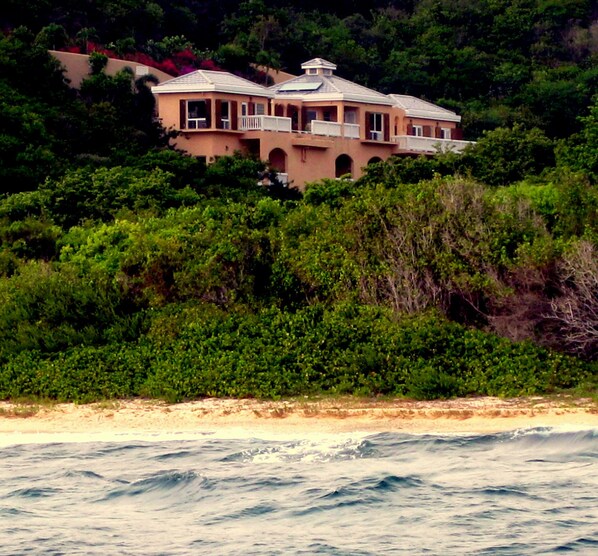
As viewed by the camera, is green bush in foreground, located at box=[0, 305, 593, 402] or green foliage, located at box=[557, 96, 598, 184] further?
green foliage, located at box=[557, 96, 598, 184]

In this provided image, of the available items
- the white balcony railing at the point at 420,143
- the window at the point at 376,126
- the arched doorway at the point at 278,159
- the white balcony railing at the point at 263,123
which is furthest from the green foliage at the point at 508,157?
the window at the point at 376,126

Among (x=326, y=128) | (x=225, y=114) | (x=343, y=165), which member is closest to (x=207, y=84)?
(x=225, y=114)

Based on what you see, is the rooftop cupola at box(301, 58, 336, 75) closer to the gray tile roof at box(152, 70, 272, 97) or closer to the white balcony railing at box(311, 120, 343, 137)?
the white balcony railing at box(311, 120, 343, 137)

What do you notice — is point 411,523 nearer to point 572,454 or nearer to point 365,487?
point 365,487

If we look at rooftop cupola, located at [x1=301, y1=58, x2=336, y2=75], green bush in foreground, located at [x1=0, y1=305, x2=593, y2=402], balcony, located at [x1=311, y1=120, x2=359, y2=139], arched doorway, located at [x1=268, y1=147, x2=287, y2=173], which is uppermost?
rooftop cupola, located at [x1=301, y1=58, x2=336, y2=75]

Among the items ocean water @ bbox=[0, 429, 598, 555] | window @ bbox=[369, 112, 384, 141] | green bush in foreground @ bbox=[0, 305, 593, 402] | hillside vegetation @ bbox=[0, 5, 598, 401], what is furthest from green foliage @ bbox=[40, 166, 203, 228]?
window @ bbox=[369, 112, 384, 141]

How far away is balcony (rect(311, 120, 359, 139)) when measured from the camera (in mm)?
49500

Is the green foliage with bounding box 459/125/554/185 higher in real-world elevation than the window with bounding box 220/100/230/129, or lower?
lower

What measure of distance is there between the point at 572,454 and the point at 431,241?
628 centimetres

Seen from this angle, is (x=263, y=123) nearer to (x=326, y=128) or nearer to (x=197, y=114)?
(x=197, y=114)

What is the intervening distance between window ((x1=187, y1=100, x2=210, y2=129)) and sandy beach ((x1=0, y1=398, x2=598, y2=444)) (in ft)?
79.2

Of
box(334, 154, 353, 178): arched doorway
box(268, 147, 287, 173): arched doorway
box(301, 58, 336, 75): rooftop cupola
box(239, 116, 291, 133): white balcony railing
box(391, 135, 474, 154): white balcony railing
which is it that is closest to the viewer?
box(239, 116, 291, 133): white balcony railing

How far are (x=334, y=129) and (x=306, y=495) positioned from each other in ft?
106

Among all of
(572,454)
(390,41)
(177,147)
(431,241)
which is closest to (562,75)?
(390,41)
